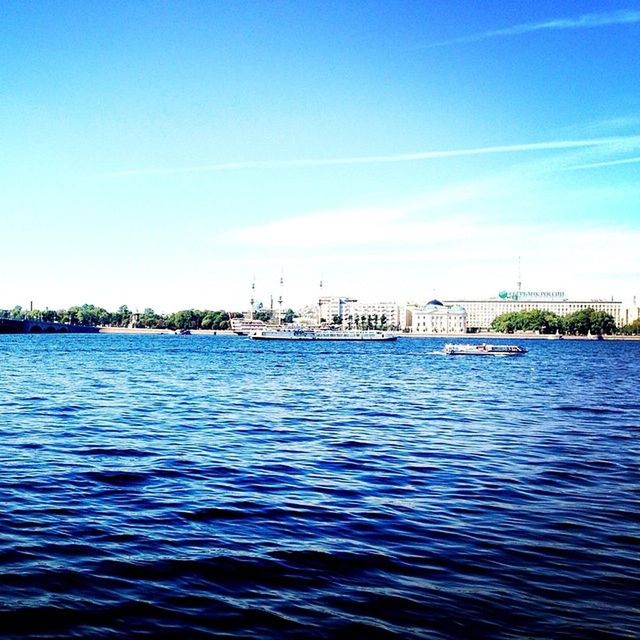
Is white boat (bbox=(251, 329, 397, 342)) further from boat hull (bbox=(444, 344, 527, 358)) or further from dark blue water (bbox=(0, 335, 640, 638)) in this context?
dark blue water (bbox=(0, 335, 640, 638))

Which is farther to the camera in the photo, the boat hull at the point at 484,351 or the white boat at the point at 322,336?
the white boat at the point at 322,336

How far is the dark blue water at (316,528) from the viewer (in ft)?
26.1

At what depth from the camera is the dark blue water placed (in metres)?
7.96

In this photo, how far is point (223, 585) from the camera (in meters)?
8.80

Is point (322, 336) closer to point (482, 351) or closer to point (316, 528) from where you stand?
point (482, 351)

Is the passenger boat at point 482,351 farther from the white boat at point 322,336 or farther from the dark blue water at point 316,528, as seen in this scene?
the dark blue water at point 316,528

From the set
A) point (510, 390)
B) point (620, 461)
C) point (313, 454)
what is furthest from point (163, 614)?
point (510, 390)

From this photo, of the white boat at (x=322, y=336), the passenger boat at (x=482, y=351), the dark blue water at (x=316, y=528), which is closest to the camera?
the dark blue water at (x=316, y=528)

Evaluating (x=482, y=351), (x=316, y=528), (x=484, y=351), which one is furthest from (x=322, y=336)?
(x=316, y=528)

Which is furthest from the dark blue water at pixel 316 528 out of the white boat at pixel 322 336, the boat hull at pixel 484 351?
the white boat at pixel 322 336

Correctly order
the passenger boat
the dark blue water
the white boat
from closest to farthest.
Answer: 1. the dark blue water
2. the passenger boat
3. the white boat

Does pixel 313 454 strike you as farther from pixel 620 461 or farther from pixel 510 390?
pixel 510 390

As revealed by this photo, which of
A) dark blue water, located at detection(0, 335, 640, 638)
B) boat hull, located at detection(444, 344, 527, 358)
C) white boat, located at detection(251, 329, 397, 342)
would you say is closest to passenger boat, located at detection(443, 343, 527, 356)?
boat hull, located at detection(444, 344, 527, 358)

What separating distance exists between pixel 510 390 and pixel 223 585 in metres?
35.8
